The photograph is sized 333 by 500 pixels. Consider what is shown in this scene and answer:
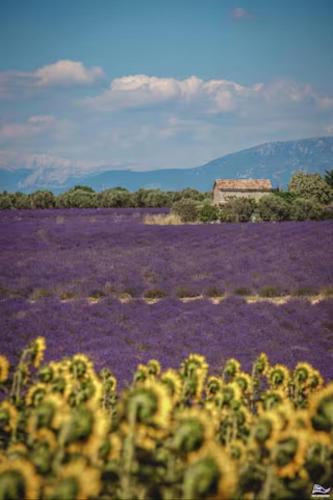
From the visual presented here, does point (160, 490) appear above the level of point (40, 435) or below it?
below

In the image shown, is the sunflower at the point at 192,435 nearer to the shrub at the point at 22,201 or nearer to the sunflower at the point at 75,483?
the sunflower at the point at 75,483

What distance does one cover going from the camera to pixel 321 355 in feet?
30.2

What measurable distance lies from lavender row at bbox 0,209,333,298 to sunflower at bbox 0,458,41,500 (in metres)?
12.2

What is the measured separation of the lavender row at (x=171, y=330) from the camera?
8688 mm

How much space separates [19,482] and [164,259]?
16676mm

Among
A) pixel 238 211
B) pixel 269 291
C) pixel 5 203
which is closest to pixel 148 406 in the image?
pixel 269 291

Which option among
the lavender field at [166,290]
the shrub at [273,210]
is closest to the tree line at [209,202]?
the shrub at [273,210]

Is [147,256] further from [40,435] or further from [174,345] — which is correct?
[40,435]

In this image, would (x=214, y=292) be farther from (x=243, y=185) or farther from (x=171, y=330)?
(x=243, y=185)

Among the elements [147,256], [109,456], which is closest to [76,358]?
[109,456]

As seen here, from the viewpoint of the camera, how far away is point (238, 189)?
179 ft

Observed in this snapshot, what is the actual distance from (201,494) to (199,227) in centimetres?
2565

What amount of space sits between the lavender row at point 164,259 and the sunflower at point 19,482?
39.9 ft

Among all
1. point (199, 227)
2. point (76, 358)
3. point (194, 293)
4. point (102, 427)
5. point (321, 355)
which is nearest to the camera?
point (102, 427)
